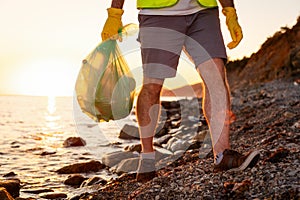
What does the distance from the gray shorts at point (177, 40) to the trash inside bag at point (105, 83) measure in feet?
2.19

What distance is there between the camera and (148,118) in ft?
12.9

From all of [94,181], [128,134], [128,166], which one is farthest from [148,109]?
[128,134]

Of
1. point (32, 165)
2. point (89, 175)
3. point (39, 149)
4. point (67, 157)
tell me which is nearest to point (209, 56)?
point (89, 175)

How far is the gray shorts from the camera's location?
→ 3.67 meters

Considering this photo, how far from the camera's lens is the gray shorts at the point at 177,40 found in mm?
3668

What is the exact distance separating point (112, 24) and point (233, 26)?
3.35ft

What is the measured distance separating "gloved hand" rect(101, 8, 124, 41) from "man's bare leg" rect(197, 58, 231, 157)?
2.69ft

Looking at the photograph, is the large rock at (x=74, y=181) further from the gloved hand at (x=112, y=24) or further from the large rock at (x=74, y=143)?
the large rock at (x=74, y=143)

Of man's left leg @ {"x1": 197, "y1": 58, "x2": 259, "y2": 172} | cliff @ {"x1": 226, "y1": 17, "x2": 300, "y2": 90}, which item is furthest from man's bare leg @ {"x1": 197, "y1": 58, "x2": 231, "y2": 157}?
cliff @ {"x1": 226, "y1": 17, "x2": 300, "y2": 90}

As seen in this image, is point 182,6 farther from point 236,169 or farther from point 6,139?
point 6,139

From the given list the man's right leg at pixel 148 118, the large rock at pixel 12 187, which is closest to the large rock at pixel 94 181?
the large rock at pixel 12 187

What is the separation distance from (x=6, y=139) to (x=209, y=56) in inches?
309

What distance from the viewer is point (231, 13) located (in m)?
3.91

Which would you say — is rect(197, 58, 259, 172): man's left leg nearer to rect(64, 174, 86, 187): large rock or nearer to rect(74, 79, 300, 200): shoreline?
rect(74, 79, 300, 200): shoreline
